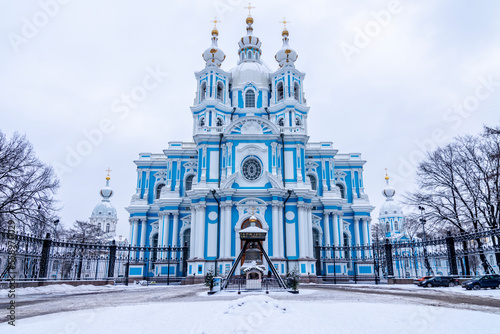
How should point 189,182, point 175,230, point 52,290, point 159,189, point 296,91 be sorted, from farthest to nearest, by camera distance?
point 296,91, point 159,189, point 189,182, point 175,230, point 52,290

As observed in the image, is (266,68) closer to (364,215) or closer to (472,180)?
(364,215)

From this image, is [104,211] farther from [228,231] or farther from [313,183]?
[228,231]

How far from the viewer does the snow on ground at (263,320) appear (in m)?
7.34

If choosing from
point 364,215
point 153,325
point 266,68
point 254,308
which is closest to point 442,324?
point 254,308

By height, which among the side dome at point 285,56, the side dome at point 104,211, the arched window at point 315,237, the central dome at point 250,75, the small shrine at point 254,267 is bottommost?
the small shrine at point 254,267

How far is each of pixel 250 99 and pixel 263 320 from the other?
3158 cm

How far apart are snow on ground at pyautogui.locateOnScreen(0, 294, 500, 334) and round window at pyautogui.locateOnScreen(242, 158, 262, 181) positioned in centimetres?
1928

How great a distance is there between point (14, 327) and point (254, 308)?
5.00 meters

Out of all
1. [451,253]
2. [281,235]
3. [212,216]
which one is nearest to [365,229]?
[281,235]

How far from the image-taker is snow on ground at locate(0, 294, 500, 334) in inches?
289

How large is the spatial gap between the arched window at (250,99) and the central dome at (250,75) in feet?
3.36

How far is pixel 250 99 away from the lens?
37812 mm

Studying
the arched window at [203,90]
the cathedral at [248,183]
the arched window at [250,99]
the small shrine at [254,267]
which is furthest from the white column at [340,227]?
the arched window at [203,90]

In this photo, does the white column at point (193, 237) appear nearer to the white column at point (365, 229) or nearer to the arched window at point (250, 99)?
the arched window at point (250, 99)
